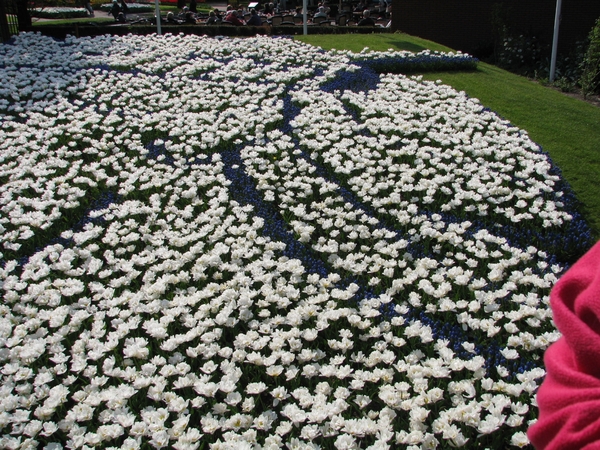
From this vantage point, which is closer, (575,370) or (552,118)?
(575,370)

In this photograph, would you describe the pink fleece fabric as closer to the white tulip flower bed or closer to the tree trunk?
the white tulip flower bed

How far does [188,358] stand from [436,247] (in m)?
2.49

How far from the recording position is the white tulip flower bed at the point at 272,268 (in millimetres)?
3195

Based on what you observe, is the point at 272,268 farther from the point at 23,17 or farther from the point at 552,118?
the point at 23,17

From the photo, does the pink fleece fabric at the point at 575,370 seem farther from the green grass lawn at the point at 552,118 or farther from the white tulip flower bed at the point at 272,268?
the green grass lawn at the point at 552,118

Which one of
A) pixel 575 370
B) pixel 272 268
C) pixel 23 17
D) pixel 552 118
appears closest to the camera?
pixel 575 370

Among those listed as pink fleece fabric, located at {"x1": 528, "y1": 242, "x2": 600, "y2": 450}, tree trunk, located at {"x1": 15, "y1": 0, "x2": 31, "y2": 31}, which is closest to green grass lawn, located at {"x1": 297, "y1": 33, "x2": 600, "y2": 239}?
pink fleece fabric, located at {"x1": 528, "y1": 242, "x2": 600, "y2": 450}

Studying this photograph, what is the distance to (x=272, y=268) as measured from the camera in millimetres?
4832

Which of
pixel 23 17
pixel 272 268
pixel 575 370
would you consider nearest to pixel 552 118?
pixel 272 268

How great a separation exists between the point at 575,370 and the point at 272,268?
3882 millimetres

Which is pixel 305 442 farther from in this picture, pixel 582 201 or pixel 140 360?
pixel 582 201

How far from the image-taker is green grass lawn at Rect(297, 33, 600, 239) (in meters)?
6.96

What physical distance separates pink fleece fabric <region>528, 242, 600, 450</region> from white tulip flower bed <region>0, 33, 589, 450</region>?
197 centimetres

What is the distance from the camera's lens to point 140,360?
12.3 feet
